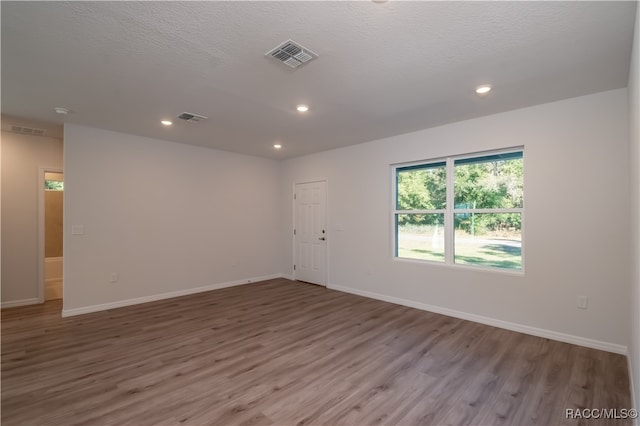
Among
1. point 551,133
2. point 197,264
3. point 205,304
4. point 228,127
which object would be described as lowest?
point 205,304

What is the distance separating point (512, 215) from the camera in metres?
3.71

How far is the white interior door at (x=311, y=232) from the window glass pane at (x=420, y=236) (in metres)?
1.63

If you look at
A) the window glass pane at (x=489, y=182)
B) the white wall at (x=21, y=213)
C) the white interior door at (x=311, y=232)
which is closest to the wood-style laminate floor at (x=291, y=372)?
the white wall at (x=21, y=213)

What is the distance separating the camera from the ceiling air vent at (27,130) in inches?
172

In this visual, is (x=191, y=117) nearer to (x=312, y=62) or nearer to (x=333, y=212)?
(x=312, y=62)

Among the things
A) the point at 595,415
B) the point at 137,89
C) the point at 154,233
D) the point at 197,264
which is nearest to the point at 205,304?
the point at 197,264

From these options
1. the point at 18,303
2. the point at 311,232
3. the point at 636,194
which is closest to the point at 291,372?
the point at 636,194

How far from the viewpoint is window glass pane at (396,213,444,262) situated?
439 cm

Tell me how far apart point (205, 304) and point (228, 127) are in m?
2.76

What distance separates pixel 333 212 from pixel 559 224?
11.2ft

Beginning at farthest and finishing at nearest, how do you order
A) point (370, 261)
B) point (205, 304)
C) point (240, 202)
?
point (240, 202) < point (370, 261) < point (205, 304)

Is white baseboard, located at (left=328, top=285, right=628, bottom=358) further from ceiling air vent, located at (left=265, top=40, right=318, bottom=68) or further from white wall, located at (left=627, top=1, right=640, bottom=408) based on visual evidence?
ceiling air vent, located at (left=265, top=40, right=318, bottom=68)

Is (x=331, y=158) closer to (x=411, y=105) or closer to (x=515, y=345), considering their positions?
(x=411, y=105)

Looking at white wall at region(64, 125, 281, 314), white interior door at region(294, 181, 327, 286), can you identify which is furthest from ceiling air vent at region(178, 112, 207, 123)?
white interior door at region(294, 181, 327, 286)
